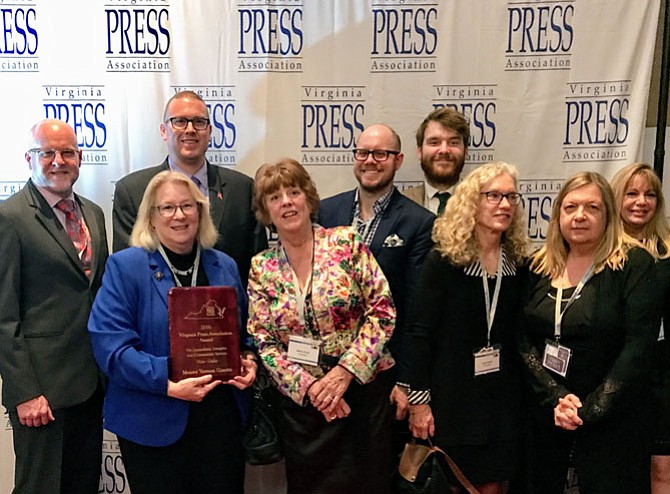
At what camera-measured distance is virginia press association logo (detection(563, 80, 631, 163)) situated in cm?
293

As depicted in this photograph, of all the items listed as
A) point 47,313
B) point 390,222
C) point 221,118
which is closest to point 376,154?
point 390,222

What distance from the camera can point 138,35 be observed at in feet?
9.73

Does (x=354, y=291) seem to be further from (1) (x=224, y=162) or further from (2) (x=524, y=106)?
(2) (x=524, y=106)

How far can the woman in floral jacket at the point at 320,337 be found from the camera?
6.61 feet

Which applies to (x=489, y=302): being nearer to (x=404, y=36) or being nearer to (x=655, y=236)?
(x=655, y=236)

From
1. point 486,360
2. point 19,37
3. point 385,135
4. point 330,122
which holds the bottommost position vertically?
point 486,360

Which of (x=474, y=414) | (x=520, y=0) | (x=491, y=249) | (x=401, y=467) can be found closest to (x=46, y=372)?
(x=401, y=467)

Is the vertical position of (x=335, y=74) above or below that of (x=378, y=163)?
above

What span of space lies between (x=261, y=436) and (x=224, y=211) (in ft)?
3.30

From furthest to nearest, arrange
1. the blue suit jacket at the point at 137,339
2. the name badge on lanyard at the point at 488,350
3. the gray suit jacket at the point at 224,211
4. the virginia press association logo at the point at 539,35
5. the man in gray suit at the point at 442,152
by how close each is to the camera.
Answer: the virginia press association logo at the point at 539,35
the man in gray suit at the point at 442,152
the gray suit jacket at the point at 224,211
the name badge on lanyard at the point at 488,350
the blue suit jacket at the point at 137,339

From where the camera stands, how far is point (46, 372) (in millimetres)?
2254

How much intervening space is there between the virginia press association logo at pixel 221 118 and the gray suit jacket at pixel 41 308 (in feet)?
3.20

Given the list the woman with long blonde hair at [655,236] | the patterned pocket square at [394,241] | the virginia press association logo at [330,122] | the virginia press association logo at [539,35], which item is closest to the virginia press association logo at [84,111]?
the virginia press association logo at [330,122]

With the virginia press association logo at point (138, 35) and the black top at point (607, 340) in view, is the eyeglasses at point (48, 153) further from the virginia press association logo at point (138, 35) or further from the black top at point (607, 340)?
the black top at point (607, 340)
